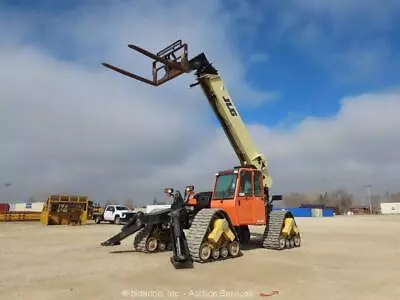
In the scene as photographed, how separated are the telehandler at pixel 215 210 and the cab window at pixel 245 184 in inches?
0.4

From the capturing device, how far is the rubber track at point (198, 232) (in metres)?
11.0

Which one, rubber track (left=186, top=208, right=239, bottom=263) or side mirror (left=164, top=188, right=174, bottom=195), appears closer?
rubber track (left=186, top=208, right=239, bottom=263)

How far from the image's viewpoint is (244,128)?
1572cm

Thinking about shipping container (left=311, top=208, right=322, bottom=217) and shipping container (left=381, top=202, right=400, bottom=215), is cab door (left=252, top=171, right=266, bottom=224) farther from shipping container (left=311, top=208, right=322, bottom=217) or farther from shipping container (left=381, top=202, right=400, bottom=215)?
shipping container (left=381, top=202, right=400, bottom=215)

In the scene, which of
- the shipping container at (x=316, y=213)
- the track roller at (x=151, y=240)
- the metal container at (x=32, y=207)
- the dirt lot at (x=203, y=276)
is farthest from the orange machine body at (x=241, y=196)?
the metal container at (x=32, y=207)

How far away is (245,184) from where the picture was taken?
13.8 m

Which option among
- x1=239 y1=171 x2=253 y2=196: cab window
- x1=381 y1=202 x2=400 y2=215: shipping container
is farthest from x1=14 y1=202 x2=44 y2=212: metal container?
x1=381 y1=202 x2=400 y2=215: shipping container

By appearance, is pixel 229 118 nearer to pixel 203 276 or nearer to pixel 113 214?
pixel 203 276

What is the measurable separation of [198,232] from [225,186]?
2886mm

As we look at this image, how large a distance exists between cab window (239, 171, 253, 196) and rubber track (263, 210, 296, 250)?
1784 millimetres

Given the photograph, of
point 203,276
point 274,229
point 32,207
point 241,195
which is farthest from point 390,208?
point 203,276

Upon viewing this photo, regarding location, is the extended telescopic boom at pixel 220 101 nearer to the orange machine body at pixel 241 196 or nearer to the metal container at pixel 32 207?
the orange machine body at pixel 241 196

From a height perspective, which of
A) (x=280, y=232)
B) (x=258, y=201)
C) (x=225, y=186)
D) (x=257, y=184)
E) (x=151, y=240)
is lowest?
(x=151, y=240)

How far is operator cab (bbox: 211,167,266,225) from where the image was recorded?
13269 millimetres
